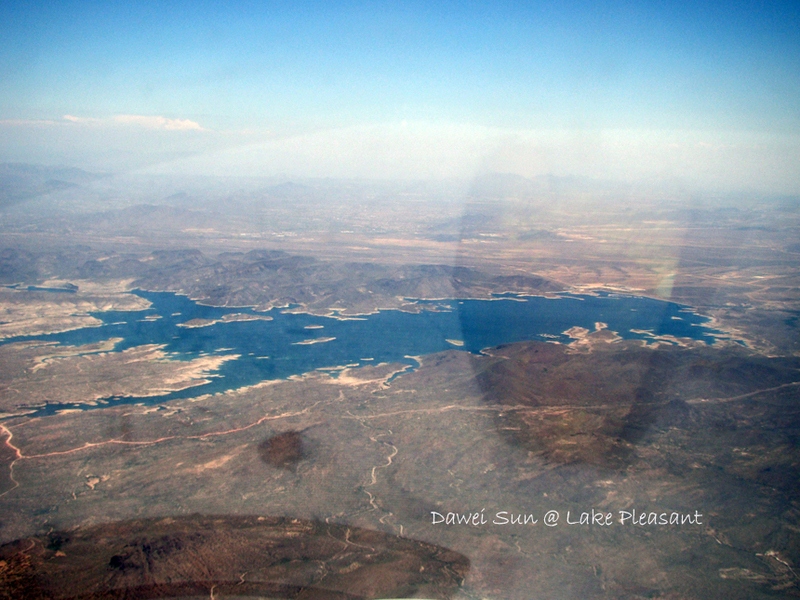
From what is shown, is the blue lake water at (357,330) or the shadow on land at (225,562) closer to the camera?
the shadow on land at (225,562)

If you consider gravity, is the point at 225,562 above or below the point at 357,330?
above

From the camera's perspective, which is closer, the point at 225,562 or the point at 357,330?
the point at 225,562

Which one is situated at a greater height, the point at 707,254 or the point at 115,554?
the point at 707,254

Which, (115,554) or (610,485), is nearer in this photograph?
(115,554)

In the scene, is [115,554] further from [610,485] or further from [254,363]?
[254,363]

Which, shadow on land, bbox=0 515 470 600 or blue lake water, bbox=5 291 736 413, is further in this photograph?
blue lake water, bbox=5 291 736 413

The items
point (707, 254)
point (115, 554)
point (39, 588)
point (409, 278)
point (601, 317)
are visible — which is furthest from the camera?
point (707, 254)

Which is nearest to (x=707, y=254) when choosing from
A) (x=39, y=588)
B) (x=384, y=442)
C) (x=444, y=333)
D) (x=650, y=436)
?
(x=444, y=333)

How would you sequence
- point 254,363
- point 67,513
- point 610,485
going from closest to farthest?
point 67,513 < point 610,485 < point 254,363
